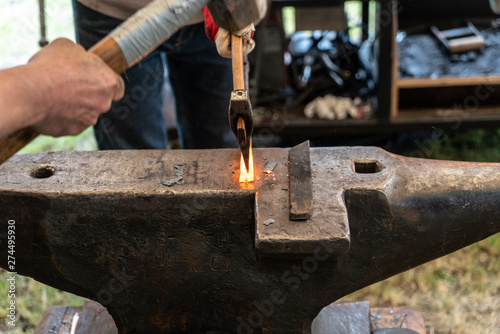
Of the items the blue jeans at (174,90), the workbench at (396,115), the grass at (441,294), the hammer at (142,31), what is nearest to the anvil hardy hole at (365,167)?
the hammer at (142,31)

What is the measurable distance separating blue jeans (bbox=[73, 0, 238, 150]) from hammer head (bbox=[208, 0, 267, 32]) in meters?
0.48

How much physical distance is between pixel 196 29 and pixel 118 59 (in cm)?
67

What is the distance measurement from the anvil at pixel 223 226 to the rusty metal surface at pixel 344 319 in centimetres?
26

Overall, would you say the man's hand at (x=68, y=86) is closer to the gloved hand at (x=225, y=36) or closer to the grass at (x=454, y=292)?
the gloved hand at (x=225, y=36)

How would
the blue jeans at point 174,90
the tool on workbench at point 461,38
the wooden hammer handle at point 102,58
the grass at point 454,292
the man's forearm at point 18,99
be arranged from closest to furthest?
the man's forearm at point 18,99 < the wooden hammer handle at point 102,58 < the blue jeans at point 174,90 < the grass at point 454,292 < the tool on workbench at point 461,38

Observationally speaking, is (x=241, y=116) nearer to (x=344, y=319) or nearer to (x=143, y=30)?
(x=143, y=30)

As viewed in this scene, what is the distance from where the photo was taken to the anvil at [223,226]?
4.47 feet

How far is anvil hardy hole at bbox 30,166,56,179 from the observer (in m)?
1.49

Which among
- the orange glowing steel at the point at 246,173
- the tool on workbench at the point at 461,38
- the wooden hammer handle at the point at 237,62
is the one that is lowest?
the tool on workbench at the point at 461,38

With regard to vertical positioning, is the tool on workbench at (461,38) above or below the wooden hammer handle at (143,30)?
below

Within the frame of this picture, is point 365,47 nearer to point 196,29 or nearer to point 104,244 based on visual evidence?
point 196,29

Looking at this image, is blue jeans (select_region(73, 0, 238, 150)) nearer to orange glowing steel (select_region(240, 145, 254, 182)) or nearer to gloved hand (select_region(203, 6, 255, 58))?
gloved hand (select_region(203, 6, 255, 58))

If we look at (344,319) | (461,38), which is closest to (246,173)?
(344,319)

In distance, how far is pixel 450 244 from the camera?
1.48 metres
